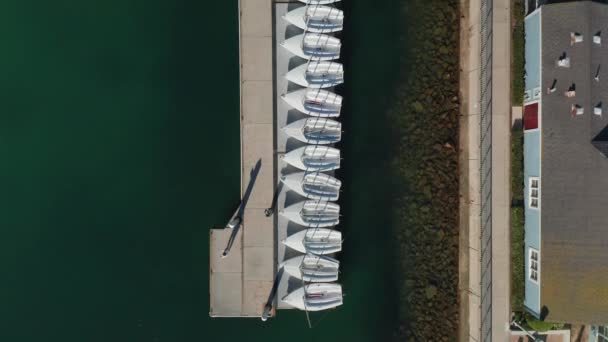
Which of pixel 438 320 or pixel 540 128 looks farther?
pixel 438 320

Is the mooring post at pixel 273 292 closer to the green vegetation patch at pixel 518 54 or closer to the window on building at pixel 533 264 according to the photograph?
the window on building at pixel 533 264

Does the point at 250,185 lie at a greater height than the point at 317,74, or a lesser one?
lesser

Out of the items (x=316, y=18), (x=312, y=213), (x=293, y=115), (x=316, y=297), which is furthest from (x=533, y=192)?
(x=316, y=18)

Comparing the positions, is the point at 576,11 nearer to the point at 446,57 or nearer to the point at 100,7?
the point at 446,57

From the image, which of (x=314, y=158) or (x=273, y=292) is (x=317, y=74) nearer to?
(x=314, y=158)

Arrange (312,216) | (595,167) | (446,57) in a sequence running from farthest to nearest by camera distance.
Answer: (446,57) → (312,216) → (595,167)

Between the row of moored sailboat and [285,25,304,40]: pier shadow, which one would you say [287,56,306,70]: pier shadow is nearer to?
the row of moored sailboat

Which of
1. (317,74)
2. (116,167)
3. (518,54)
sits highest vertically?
(518,54)

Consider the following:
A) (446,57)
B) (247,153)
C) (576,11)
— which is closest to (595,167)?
(576,11)
